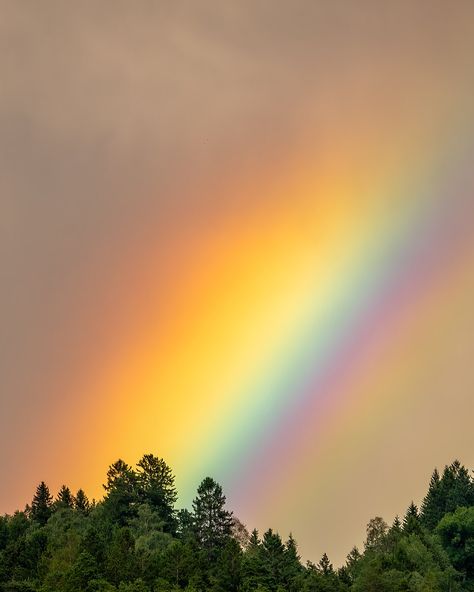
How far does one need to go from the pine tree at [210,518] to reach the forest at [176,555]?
0.18m

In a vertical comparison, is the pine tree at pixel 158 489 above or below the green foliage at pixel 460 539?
above

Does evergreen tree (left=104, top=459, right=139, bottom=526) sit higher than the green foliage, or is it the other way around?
evergreen tree (left=104, top=459, right=139, bottom=526)

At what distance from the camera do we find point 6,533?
174m

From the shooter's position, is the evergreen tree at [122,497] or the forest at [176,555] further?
the evergreen tree at [122,497]

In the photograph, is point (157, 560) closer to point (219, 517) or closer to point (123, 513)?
point (219, 517)

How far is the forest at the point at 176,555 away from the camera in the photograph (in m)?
132

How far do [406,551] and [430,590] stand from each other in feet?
69.7

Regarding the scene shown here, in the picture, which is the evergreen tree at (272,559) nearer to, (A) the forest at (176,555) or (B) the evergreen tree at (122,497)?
(A) the forest at (176,555)

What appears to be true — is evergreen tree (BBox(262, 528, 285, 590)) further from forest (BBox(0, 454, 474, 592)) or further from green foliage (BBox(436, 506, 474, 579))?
green foliage (BBox(436, 506, 474, 579))

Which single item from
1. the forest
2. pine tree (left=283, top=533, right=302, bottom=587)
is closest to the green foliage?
the forest

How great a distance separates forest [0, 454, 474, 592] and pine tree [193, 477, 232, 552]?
18cm

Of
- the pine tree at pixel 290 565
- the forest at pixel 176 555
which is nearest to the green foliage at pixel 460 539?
the forest at pixel 176 555

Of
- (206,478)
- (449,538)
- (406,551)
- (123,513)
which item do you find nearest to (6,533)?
(123,513)

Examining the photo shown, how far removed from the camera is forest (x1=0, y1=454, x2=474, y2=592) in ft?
432
